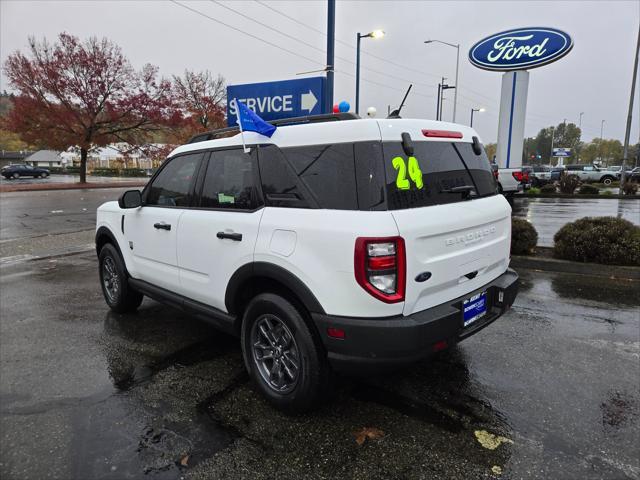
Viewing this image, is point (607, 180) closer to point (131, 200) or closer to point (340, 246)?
point (131, 200)

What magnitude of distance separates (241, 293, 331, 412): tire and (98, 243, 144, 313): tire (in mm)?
2258

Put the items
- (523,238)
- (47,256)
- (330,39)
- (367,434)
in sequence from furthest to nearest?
(330,39)
(47,256)
(523,238)
(367,434)

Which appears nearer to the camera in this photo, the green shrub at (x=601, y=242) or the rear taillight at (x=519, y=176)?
the green shrub at (x=601, y=242)

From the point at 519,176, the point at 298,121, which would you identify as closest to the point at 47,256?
the point at 298,121

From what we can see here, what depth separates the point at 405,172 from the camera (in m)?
2.54

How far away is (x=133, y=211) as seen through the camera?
14.5ft

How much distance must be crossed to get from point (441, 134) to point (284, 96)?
5.36 m

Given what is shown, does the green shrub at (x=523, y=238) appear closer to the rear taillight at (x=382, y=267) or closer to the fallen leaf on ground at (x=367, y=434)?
the fallen leaf on ground at (x=367, y=434)

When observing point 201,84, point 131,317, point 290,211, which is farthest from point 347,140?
point 201,84

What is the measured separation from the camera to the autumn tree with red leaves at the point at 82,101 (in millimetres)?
27844

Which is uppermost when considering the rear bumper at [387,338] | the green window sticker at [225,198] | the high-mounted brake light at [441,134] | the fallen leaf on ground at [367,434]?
the high-mounted brake light at [441,134]

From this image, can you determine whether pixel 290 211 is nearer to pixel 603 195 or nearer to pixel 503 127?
pixel 503 127

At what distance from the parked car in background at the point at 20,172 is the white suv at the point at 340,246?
48413mm

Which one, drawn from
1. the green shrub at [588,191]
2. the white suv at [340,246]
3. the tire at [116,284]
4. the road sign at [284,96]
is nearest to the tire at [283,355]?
the white suv at [340,246]
